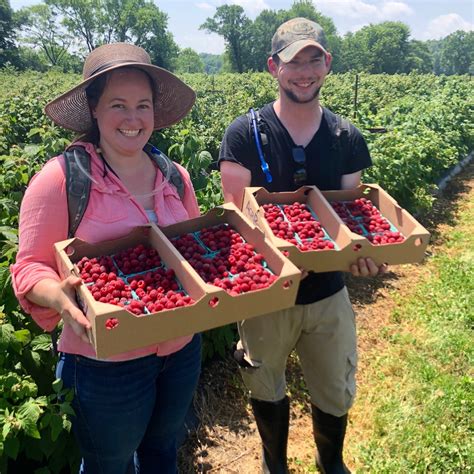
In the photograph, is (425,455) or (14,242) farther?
(425,455)

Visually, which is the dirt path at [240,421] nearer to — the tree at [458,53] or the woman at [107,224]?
the woman at [107,224]

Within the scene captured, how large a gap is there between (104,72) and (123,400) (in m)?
1.38

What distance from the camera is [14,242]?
9.59ft

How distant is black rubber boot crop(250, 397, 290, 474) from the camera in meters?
2.85

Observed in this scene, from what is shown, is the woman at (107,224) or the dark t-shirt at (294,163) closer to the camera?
the woman at (107,224)

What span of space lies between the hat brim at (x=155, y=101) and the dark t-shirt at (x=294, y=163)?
315 millimetres

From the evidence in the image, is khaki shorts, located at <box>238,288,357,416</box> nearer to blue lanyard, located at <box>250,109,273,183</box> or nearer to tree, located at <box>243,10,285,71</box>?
blue lanyard, located at <box>250,109,273,183</box>

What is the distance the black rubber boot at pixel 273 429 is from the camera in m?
2.85

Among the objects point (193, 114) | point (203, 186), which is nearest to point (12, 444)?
point (203, 186)

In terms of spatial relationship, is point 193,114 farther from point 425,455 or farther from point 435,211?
point 425,455

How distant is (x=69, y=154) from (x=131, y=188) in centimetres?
30

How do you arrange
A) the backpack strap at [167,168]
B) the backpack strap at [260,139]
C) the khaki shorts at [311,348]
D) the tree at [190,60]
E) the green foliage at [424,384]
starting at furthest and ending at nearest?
the tree at [190,60], the green foliage at [424,384], the khaki shorts at [311,348], the backpack strap at [260,139], the backpack strap at [167,168]

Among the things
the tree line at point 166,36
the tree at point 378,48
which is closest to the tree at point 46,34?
the tree line at point 166,36

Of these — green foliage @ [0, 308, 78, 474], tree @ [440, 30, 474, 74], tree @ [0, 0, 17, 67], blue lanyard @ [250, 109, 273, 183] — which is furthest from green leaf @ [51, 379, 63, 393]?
tree @ [440, 30, 474, 74]
